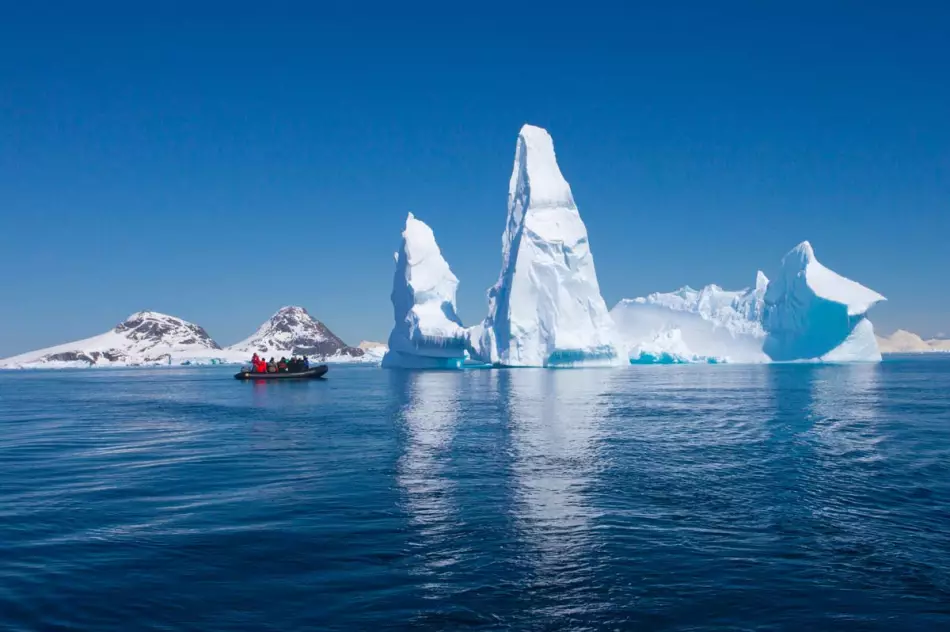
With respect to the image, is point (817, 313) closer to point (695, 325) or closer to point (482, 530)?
point (695, 325)

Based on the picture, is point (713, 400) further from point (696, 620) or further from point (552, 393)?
point (696, 620)

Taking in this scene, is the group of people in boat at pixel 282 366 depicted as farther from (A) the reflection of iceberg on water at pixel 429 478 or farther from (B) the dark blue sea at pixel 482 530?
(B) the dark blue sea at pixel 482 530

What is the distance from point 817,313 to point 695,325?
18.9 meters

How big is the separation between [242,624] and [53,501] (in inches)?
291

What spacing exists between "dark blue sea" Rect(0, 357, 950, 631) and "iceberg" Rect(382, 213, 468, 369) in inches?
2080

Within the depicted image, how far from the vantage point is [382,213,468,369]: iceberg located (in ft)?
245

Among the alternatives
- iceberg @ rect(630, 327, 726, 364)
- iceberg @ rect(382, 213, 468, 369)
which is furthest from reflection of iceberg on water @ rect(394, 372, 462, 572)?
iceberg @ rect(630, 327, 726, 364)

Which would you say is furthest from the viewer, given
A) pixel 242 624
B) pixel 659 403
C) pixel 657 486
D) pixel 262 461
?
pixel 659 403

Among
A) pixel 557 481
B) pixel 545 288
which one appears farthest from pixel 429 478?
pixel 545 288

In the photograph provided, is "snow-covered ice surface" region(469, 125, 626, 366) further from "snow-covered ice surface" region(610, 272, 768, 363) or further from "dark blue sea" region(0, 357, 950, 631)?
"dark blue sea" region(0, 357, 950, 631)

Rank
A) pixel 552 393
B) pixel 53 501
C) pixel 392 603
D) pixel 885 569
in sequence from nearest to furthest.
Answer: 1. pixel 392 603
2. pixel 885 569
3. pixel 53 501
4. pixel 552 393

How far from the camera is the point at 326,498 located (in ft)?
40.4

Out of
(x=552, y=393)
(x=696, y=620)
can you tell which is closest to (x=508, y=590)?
(x=696, y=620)

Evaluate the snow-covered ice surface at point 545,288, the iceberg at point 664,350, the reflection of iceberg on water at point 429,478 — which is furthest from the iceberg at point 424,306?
the reflection of iceberg on water at point 429,478
